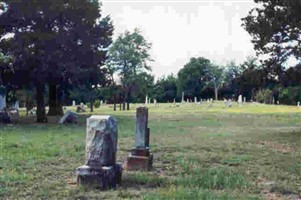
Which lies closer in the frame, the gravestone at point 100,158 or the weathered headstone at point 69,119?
Result: the gravestone at point 100,158

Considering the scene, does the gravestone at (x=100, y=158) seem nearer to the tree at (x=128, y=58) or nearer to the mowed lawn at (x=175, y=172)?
the mowed lawn at (x=175, y=172)

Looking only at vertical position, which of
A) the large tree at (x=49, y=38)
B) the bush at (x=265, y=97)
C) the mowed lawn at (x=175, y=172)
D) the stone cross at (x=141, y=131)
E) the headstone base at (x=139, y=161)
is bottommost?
the mowed lawn at (x=175, y=172)

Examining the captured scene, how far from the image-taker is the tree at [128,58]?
5594 centimetres

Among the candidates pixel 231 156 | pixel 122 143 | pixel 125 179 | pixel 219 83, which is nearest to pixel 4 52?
pixel 122 143

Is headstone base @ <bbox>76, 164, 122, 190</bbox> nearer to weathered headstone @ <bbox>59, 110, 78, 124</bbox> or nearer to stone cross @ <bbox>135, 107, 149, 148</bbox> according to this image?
stone cross @ <bbox>135, 107, 149, 148</bbox>

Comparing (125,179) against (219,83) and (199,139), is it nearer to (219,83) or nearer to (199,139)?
(199,139)

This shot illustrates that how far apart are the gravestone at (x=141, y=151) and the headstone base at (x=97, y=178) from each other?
206 centimetres

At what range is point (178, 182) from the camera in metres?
8.25

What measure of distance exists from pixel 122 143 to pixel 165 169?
549cm

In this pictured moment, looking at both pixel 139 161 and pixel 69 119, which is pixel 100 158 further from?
pixel 69 119

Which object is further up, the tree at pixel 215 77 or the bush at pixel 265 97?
the tree at pixel 215 77

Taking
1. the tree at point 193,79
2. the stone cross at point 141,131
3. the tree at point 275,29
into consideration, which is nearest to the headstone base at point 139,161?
the stone cross at point 141,131

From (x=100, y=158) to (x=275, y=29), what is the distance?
13.2 metres

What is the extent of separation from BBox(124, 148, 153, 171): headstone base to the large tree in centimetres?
1637
